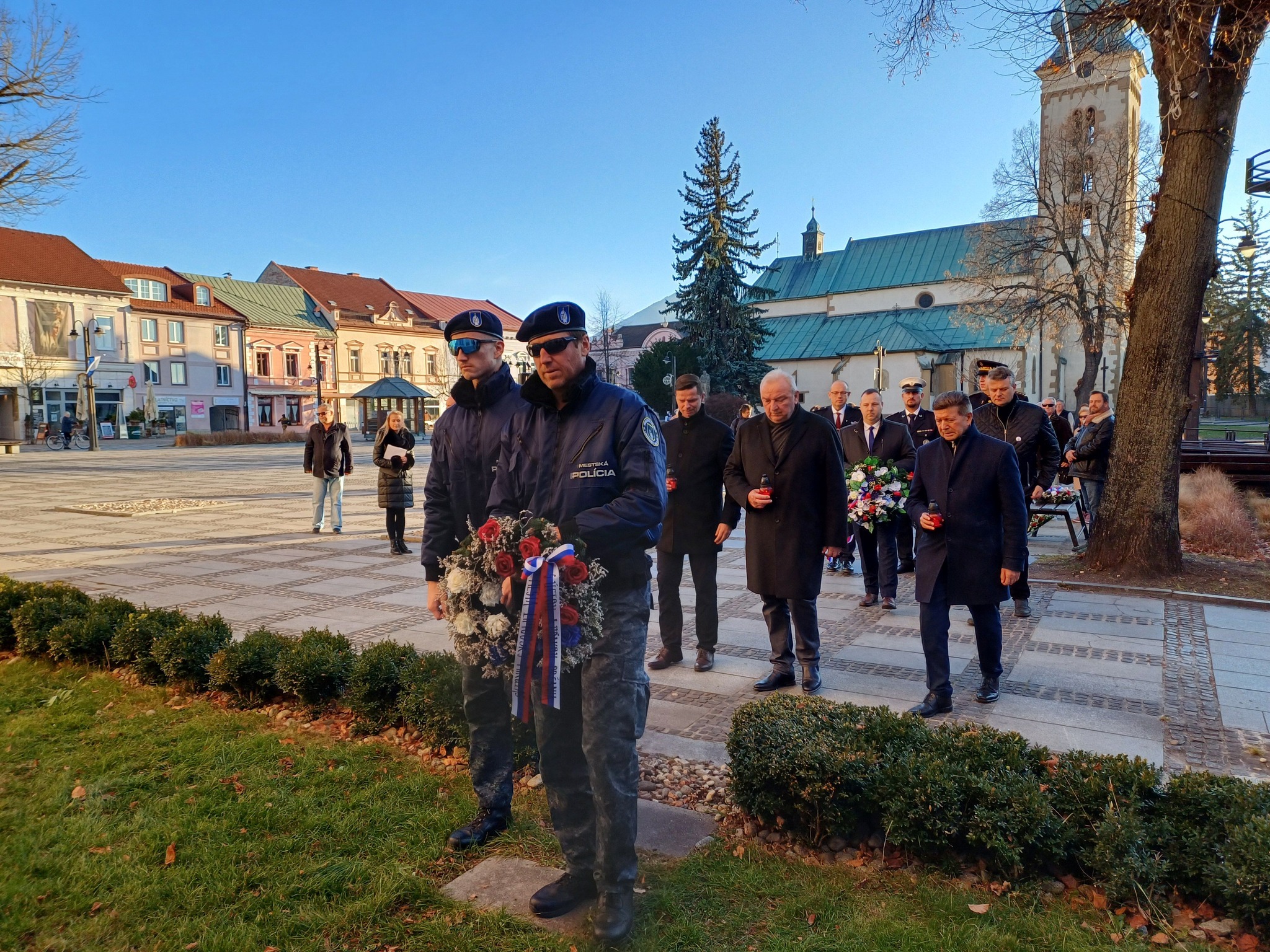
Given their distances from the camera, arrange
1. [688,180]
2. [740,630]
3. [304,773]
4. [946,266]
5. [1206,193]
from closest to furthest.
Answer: [304,773] < [740,630] < [1206,193] < [688,180] < [946,266]

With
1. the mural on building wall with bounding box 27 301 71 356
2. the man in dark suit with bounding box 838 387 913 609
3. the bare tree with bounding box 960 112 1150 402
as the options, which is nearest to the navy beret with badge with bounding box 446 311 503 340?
the man in dark suit with bounding box 838 387 913 609

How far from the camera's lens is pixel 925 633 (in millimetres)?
5277

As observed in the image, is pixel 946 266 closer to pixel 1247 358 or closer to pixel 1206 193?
pixel 1247 358

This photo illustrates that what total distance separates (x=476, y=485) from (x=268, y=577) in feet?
22.9

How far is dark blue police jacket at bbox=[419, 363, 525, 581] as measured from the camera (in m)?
4.02

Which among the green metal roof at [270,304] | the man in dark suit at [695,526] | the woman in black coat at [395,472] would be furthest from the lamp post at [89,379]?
the man in dark suit at [695,526]

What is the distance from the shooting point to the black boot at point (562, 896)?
310cm

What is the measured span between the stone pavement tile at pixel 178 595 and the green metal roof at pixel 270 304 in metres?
59.1

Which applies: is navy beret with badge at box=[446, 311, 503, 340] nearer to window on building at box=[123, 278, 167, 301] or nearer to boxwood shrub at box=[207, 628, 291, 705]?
boxwood shrub at box=[207, 628, 291, 705]

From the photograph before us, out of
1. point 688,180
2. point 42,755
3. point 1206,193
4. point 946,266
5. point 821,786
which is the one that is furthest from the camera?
point 946,266

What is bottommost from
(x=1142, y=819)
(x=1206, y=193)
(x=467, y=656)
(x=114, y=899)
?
(x=114, y=899)

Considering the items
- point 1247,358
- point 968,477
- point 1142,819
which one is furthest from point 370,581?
point 1247,358

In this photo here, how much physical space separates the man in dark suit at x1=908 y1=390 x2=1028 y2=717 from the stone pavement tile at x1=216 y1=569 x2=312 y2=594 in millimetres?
7259

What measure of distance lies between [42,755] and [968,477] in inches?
232
